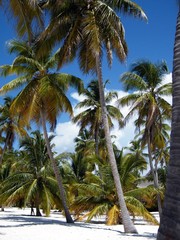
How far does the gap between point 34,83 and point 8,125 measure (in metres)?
13.1

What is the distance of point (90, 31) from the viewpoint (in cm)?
1566

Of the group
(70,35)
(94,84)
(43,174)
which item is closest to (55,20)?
(70,35)

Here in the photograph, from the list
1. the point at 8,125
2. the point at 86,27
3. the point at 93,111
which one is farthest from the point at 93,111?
the point at 86,27

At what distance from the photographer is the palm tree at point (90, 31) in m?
16.0

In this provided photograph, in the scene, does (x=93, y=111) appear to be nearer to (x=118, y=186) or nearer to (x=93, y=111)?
(x=93, y=111)

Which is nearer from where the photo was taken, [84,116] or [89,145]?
[84,116]

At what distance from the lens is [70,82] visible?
21500 mm

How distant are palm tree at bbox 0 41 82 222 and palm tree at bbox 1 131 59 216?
502 cm

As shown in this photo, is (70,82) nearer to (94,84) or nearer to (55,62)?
(55,62)

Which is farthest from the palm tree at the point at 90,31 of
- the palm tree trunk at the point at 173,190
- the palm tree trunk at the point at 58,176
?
the palm tree trunk at the point at 173,190

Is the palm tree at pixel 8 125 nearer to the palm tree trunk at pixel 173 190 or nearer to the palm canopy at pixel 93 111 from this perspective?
the palm canopy at pixel 93 111

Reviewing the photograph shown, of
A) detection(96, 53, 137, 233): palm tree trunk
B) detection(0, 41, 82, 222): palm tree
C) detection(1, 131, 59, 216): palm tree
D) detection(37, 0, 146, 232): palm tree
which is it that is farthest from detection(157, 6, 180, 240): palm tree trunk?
detection(1, 131, 59, 216): palm tree

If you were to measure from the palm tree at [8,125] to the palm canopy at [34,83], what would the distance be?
34.3ft

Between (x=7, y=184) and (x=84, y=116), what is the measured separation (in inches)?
407
